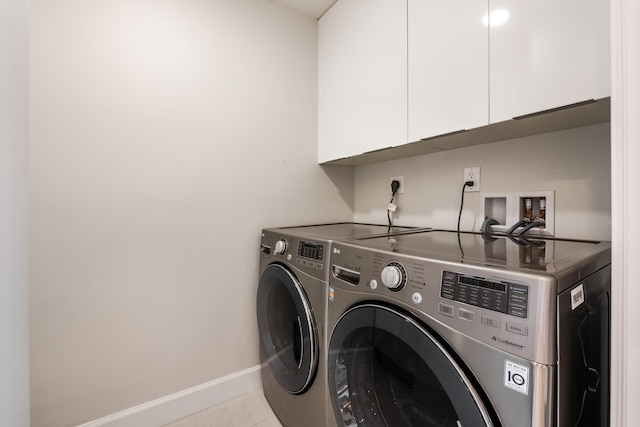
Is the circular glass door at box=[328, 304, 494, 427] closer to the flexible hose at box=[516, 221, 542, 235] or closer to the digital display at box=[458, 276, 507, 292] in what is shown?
the digital display at box=[458, 276, 507, 292]

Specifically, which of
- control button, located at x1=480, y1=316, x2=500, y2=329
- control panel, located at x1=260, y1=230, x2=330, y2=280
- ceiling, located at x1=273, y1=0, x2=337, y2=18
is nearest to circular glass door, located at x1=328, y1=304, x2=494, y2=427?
control button, located at x1=480, y1=316, x2=500, y2=329

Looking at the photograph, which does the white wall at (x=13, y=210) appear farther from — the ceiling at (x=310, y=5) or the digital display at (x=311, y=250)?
the ceiling at (x=310, y=5)

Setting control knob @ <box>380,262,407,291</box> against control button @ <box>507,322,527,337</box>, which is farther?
control knob @ <box>380,262,407,291</box>

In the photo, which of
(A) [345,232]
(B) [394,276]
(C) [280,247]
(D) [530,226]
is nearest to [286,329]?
(C) [280,247]

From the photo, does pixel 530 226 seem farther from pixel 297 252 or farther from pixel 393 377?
pixel 297 252

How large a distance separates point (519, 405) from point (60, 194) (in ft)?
5.28

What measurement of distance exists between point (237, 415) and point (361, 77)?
183cm

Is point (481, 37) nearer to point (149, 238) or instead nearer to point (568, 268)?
point (568, 268)

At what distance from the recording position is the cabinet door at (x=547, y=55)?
2.36 feet

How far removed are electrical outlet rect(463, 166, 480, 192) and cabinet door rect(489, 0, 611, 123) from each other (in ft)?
1.35

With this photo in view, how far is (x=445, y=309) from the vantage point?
63cm

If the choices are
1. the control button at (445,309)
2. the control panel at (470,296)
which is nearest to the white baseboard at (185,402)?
the control panel at (470,296)

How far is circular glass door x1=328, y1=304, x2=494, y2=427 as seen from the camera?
0.60 meters

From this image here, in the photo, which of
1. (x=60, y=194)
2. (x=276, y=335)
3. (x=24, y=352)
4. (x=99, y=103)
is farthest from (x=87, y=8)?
(x=276, y=335)
